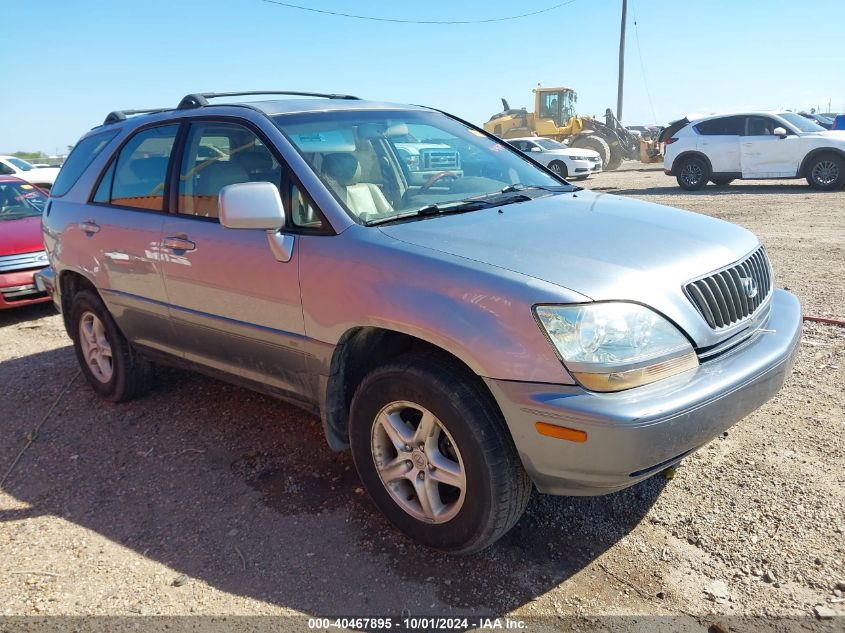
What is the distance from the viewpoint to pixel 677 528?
289 cm

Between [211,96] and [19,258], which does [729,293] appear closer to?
[211,96]

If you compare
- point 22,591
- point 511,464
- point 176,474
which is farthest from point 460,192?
point 22,591

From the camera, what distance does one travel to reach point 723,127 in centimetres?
1536

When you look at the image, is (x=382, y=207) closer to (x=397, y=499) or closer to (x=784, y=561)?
(x=397, y=499)

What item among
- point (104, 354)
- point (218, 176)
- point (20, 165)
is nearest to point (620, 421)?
point (218, 176)

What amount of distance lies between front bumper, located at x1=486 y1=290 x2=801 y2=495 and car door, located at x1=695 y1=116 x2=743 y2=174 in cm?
1440

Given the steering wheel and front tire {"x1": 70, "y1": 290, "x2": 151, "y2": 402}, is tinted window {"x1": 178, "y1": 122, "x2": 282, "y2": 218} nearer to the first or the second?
the steering wheel

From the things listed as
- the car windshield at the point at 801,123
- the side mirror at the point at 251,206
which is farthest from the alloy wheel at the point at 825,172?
the side mirror at the point at 251,206

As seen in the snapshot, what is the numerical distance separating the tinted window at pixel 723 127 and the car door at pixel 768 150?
0.17 m

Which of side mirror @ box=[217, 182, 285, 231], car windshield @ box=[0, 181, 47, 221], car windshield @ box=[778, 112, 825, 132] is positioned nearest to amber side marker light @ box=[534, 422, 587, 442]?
side mirror @ box=[217, 182, 285, 231]

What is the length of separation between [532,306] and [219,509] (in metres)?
1.88

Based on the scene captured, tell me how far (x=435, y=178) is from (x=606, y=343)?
5.09 ft

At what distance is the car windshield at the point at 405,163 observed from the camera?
3156 millimetres

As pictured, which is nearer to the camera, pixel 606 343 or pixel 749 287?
pixel 606 343
